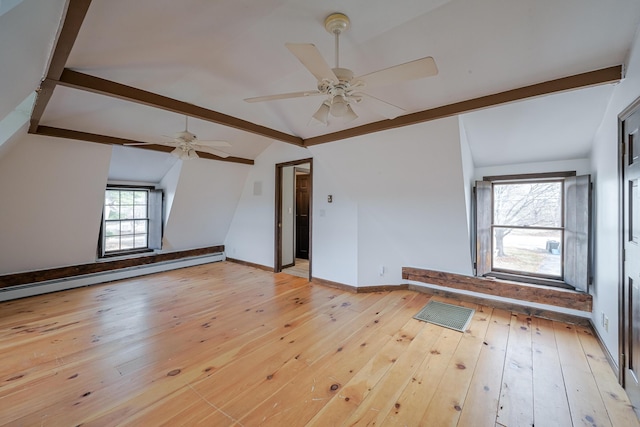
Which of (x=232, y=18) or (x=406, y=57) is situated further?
(x=406, y=57)

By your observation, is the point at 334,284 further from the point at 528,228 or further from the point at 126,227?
the point at 126,227

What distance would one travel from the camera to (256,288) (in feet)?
14.1

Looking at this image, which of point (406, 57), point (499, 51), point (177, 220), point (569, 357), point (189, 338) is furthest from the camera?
point (177, 220)

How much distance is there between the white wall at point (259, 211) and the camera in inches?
203

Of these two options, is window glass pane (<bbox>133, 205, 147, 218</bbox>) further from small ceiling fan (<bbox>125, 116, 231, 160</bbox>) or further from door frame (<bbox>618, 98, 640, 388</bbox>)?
door frame (<bbox>618, 98, 640, 388</bbox>)

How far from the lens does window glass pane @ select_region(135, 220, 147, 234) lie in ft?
17.5

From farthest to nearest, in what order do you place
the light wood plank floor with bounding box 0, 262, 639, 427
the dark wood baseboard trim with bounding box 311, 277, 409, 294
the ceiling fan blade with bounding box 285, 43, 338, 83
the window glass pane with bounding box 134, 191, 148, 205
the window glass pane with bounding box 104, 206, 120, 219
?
the window glass pane with bounding box 134, 191, 148, 205 → the window glass pane with bounding box 104, 206, 120, 219 → the dark wood baseboard trim with bounding box 311, 277, 409, 294 → the light wood plank floor with bounding box 0, 262, 639, 427 → the ceiling fan blade with bounding box 285, 43, 338, 83

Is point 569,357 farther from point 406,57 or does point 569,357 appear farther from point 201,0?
point 201,0

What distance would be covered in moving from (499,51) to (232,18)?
1.89 m

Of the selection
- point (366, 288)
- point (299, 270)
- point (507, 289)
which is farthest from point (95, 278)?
point (507, 289)

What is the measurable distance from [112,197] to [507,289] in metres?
6.69

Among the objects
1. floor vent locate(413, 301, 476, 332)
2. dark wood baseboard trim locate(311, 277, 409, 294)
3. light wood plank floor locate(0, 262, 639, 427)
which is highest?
dark wood baseboard trim locate(311, 277, 409, 294)

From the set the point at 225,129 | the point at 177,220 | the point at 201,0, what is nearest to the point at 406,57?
the point at 201,0

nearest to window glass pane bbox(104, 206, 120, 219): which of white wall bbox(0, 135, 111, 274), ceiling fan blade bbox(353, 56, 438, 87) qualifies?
white wall bbox(0, 135, 111, 274)
